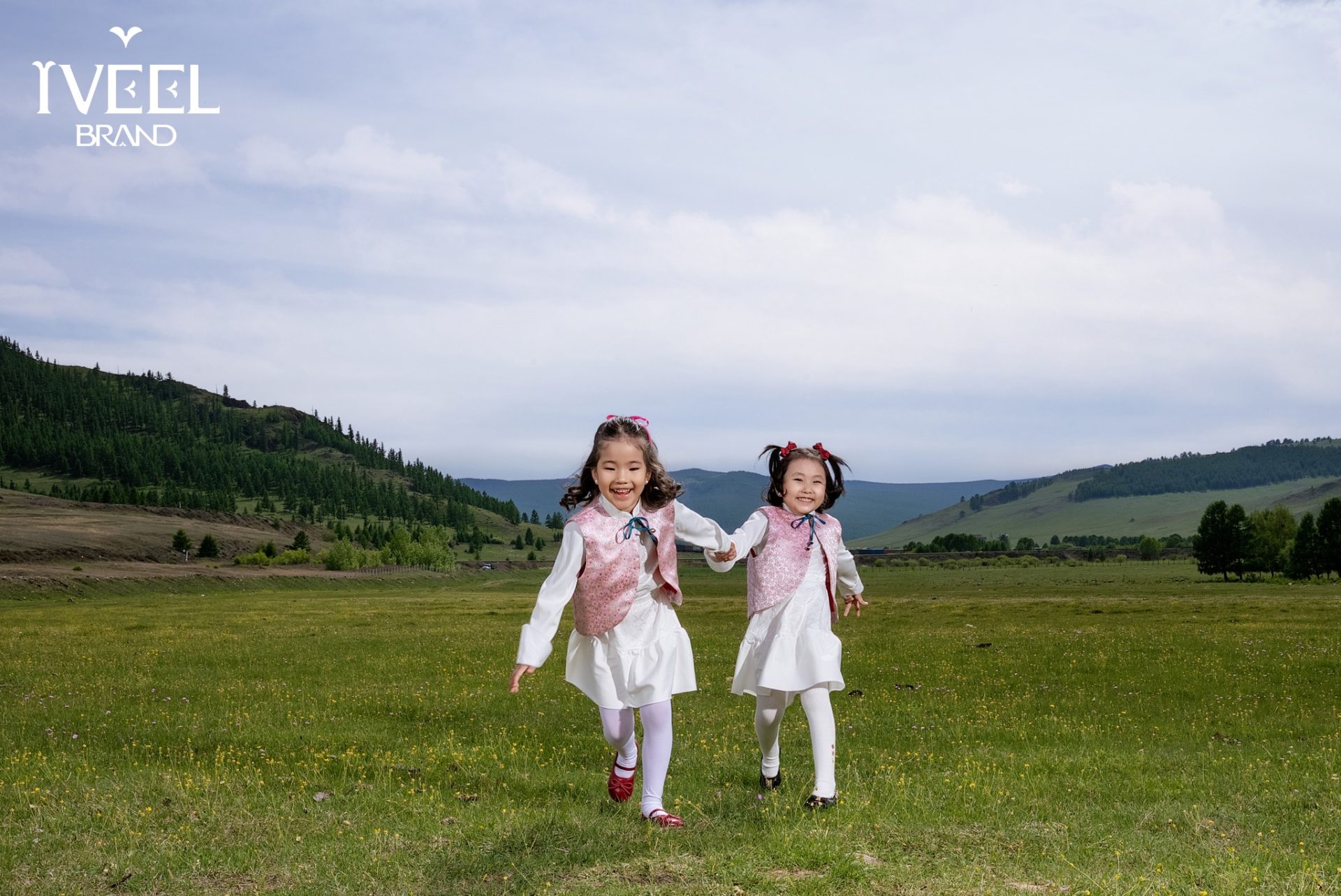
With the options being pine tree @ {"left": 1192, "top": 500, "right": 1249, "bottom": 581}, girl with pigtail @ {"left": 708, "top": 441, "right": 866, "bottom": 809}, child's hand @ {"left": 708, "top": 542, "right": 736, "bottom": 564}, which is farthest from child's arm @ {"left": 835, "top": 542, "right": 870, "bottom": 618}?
pine tree @ {"left": 1192, "top": 500, "right": 1249, "bottom": 581}

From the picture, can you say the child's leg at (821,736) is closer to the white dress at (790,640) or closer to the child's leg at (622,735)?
the white dress at (790,640)

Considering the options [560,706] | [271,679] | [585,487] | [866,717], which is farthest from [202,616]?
[585,487]

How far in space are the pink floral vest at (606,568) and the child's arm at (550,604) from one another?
0.09 m

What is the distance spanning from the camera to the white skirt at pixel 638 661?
8.41 meters

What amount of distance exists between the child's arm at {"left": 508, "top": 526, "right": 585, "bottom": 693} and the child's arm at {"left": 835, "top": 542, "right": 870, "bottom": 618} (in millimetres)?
2660

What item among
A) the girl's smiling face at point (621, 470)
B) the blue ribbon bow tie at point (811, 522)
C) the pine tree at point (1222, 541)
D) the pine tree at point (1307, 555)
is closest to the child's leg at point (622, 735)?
the girl's smiling face at point (621, 470)

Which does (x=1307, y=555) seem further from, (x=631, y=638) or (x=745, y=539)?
(x=631, y=638)

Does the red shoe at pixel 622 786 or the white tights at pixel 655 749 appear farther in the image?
the red shoe at pixel 622 786

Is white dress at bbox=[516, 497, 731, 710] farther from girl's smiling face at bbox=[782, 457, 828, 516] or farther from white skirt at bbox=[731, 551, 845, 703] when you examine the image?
girl's smiling face at bbox=[782, 457, 828, 516]

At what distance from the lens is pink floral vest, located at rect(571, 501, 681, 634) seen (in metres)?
8.48

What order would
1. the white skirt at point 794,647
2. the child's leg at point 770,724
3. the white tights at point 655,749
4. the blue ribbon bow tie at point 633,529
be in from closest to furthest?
the white tights at point 655,749
the blue ribbon bow tie at point 633,529
the white skirt at point 794,647
the child's leg at point 770,724

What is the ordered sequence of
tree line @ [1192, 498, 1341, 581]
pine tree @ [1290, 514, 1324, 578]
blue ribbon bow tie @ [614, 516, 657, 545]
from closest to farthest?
blue ribbon bow tie @ [614, 516, 657, 545] < tree line @ [1192, 498, 1341, 581] < pine tree @ [1290, 514, 1324, 578]

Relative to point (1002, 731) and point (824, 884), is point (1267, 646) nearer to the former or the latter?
point (1002, 731)

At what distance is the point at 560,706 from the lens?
1805cm
